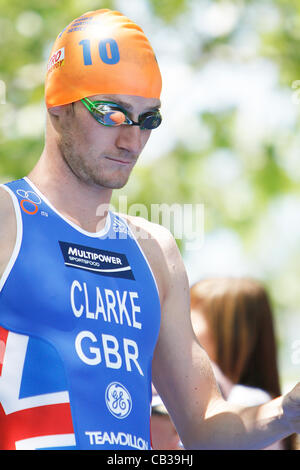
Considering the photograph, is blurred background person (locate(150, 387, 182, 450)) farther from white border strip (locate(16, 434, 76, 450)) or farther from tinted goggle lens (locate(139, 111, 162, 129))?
tinted goggle lens (locate(139, 111, 162, 129))

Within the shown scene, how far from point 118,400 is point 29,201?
2.70 ft

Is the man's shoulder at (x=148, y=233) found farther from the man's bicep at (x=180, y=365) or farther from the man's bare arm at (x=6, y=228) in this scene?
the man's bare arm at (x=6, y=228)

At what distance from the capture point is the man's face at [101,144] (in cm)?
316

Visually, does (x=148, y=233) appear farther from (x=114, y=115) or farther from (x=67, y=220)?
(x=114, y=115)

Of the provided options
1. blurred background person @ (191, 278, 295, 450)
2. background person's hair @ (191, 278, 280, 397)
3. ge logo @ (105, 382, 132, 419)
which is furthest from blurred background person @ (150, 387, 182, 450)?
ge logo @ (105, 382, 132, 419)

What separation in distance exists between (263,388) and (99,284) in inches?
73.1

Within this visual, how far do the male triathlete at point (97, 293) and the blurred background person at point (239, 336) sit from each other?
3.83 feet

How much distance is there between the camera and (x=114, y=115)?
312cm

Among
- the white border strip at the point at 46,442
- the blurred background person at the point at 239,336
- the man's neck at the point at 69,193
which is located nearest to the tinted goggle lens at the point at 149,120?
the man's neck at the point at 69,193

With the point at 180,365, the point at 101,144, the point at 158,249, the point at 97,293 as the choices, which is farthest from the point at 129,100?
the point at 180,365

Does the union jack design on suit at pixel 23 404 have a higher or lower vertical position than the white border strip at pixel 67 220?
lower

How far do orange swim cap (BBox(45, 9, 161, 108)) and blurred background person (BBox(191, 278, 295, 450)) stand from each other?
183cm

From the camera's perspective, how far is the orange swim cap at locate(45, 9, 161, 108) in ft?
10.6
